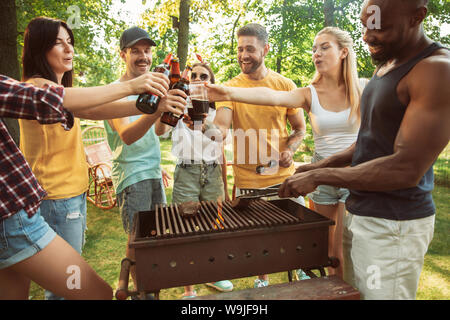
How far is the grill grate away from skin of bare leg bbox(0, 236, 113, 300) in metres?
0.48

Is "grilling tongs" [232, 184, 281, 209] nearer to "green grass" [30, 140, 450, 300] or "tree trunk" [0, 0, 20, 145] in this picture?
"green grass" [30, 140, 450, 300]

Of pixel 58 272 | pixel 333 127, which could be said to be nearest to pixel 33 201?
pixel 58 272

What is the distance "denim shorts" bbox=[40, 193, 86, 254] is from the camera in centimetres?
226

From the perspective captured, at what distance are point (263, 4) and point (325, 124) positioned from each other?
1262cm

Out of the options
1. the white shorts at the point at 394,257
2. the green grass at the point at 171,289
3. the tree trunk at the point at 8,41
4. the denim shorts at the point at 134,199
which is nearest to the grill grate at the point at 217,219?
the white shorts at the point at 394,257

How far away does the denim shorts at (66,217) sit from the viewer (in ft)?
7.41

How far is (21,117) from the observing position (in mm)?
1444

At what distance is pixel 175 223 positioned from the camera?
1832mm

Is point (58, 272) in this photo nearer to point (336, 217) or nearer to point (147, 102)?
point (147, 102)

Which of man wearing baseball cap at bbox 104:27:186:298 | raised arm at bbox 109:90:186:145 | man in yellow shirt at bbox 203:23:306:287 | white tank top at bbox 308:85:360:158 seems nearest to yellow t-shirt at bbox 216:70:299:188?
man in yellow shirt at bbox 203:23:306:287

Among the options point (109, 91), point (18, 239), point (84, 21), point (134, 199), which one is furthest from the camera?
point (84, 21)

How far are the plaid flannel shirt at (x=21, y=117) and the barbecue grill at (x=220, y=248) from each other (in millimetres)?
627

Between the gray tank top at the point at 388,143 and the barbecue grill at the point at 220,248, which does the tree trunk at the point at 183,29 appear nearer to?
the barbecue grill at the point at 220,248

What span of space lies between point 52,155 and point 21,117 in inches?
35.3
